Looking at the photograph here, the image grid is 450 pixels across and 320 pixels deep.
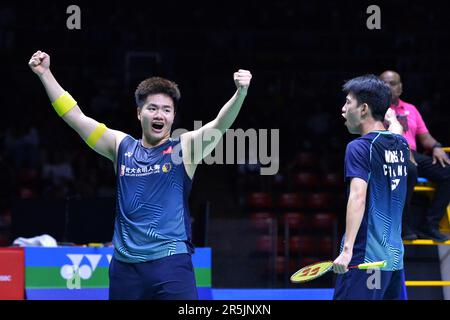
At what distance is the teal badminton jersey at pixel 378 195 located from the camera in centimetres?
475

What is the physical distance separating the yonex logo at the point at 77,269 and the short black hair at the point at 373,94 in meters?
4.02

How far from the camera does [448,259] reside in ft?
26.2

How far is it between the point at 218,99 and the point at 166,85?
37.6 ft

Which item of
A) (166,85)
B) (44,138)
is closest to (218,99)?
(44,138)

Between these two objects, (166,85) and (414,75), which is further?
(414,75)

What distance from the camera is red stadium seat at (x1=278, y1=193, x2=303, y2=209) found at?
525 inches

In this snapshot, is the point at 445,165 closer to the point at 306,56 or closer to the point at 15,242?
the point at 15,242

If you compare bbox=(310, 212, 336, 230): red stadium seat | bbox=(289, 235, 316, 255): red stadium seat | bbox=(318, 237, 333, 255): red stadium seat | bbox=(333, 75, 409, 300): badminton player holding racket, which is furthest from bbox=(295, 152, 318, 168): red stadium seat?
bbox=(333, 75, 409, 300): badminton player holding racket

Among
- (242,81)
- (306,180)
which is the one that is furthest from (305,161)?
(242,81)

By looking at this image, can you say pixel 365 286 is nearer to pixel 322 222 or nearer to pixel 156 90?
pixel 156 90

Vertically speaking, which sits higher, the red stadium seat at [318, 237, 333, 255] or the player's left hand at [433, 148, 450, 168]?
the player's left hand at [433, 148, 450, 168]

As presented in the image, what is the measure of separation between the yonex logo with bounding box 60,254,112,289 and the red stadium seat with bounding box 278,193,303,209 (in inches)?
212

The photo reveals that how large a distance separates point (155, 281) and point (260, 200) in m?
8.98

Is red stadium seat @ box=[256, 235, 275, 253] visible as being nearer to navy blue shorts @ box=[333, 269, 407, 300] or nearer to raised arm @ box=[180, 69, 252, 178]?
navy blue shorts @ box=[333, 269, 407, 300]
